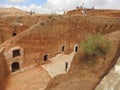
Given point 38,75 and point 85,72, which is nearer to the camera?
point 85,72

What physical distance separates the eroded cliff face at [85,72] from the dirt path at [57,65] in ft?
35.9

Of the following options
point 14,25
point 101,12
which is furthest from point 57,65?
point 101,12

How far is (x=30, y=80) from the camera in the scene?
27797mm

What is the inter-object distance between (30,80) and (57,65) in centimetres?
509

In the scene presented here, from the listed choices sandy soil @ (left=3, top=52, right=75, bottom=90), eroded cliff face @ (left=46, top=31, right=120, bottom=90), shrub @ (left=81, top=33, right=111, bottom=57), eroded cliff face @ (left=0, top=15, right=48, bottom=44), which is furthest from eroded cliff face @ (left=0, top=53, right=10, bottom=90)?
shrub @ (left=81, top=33, right=111, bottom=57)

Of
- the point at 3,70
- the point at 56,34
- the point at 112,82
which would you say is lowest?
the point at 3,70

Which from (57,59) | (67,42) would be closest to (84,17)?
(67,42)

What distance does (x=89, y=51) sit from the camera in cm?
1823

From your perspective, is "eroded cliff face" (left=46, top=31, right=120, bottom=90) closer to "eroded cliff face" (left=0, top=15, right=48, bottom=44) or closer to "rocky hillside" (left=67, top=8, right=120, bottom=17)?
"rocky hillside" (left=67, top=8, right=120, bottom=17)

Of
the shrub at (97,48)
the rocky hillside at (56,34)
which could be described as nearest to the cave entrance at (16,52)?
the rocky hillside at (56,34)

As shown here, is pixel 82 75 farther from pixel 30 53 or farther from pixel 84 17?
pixel 84 17

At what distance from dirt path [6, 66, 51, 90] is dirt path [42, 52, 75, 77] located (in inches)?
32.7

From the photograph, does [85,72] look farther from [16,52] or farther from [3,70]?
[16,52]

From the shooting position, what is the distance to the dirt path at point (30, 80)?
26111mm
